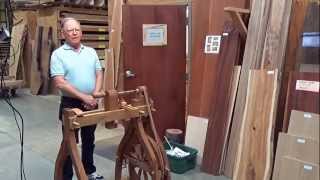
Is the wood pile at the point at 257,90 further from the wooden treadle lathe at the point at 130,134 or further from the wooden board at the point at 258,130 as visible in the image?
the wooden treadle lathe at the point at 130,134

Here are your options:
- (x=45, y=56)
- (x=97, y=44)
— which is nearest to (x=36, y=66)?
(x=45, y=56)

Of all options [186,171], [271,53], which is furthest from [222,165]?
[271,53]

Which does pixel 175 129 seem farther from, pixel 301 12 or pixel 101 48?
pixel 101 48

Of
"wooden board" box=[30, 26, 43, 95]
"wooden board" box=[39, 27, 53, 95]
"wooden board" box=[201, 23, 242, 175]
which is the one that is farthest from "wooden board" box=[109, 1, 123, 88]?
"wooden board" box=[30, 26, 43, 95]

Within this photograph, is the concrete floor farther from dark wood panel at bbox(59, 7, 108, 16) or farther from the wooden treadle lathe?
dark wood panel at bbox(59, 7, 108, 16)

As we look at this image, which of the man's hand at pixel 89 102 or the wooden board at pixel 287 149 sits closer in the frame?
the wooden board at pixel 287 149

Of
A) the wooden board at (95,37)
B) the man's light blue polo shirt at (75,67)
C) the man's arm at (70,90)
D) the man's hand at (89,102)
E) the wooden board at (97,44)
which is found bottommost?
the man's hand at (89,102)

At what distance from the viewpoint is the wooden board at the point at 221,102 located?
3.48 m

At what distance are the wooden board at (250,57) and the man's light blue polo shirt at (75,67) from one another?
135 centimetres

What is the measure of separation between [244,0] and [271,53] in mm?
705

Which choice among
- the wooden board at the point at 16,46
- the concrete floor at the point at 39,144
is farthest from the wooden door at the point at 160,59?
the wooden board at the point at 16,46

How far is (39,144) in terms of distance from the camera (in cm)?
443

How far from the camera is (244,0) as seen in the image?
11.6 feet

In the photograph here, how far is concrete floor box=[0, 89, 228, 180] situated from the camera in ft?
11.5
